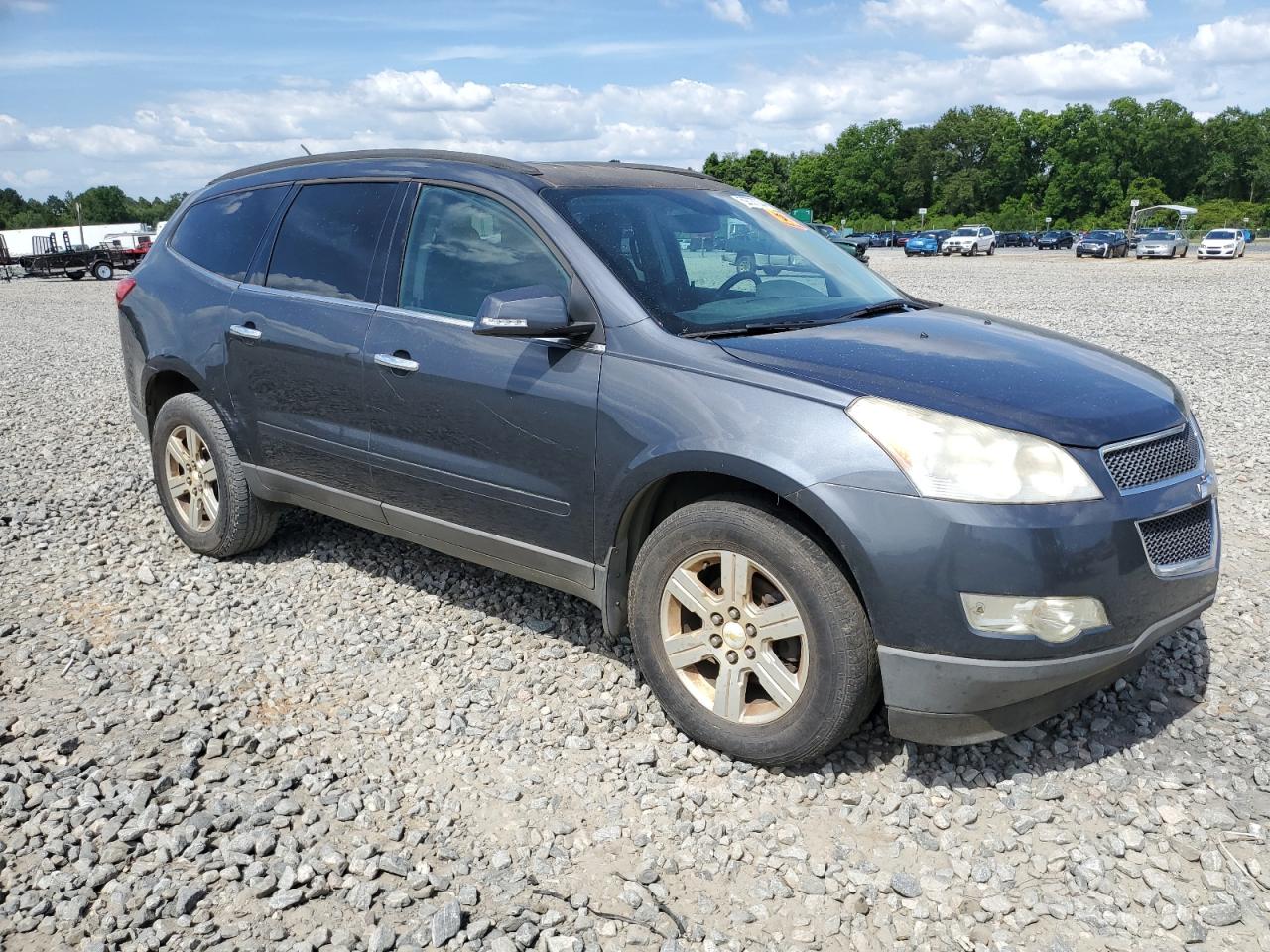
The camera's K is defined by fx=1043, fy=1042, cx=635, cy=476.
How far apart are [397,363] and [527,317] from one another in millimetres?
829

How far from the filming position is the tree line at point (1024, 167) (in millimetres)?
112000

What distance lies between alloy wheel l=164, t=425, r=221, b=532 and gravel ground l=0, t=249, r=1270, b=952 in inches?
13.8

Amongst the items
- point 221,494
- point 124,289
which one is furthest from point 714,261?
point 124,289

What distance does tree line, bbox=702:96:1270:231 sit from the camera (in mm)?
112000

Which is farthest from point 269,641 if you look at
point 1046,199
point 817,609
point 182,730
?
point 1046,199

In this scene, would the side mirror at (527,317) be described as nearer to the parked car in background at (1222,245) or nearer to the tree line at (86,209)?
the parked car in background at (1222,245)

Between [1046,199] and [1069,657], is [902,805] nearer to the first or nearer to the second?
[1069,657]

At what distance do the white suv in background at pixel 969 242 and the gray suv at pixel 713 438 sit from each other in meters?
58.3

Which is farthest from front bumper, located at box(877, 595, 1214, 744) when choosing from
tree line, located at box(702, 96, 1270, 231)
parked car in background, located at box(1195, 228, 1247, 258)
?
tree line, located at box(702, 96, 1270, 231)

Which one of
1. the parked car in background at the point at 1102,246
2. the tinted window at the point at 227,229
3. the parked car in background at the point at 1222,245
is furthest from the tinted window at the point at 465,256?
the parked car in background at the point at 1102,246

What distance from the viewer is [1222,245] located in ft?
150

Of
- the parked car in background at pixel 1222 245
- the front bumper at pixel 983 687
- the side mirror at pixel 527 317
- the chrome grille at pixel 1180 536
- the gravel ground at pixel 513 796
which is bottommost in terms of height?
the parked car in background at pixel 1222 245

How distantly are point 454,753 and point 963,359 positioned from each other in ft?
6.95

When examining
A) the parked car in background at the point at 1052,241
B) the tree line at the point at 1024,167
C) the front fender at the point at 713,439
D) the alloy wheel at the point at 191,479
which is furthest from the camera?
the tree line at the point at 1024,167
